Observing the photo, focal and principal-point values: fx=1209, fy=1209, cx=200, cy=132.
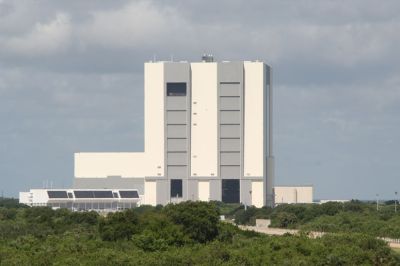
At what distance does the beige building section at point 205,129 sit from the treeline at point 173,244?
201ft

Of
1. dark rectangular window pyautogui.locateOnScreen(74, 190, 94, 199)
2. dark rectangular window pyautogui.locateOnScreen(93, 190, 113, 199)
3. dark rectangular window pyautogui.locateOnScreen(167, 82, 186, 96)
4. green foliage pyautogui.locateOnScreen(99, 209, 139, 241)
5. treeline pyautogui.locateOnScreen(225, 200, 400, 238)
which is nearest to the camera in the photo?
green foliage pyautogui.locateOnScreen(99, 209, 139, 241)

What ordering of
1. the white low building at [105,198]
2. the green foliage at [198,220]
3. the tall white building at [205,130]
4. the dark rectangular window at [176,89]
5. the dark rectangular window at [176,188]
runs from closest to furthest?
the green foliage at [198,220], the tall white building at [205,130], the dark rectangular window at [176,188], the dark rectangular window at [176,89], the white low building at [105,198]

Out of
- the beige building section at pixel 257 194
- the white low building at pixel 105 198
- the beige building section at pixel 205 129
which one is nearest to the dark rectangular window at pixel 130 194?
the white low building at pixel 105 198

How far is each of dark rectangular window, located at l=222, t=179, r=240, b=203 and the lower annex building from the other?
30 centimetres

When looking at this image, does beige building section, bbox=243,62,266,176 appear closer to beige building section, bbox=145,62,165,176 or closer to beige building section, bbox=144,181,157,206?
beige building section, bbox=145,62,165,176

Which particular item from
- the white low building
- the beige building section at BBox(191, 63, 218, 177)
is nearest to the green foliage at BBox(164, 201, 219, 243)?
the beige building section at BBox(191, 63, 218, 177)

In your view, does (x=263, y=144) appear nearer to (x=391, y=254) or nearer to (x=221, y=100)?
(x=221, y=100)

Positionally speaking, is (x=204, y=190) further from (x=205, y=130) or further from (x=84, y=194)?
(x=84, y=194)

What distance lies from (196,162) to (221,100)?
1045 cm

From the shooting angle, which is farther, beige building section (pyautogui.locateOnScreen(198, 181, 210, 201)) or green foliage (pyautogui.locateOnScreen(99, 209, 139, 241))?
beige building section (pyautogui.locateOnScreen(198, 181, 210, 201))

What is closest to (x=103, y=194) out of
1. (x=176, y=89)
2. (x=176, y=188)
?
(x=176, y=188)

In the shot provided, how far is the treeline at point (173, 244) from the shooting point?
79.4 m

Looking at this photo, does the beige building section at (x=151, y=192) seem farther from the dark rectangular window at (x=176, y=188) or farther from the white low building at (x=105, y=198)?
the white low building at (x=105, y=198)

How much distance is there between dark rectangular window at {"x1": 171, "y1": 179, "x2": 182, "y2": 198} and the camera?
18938 centimetres
